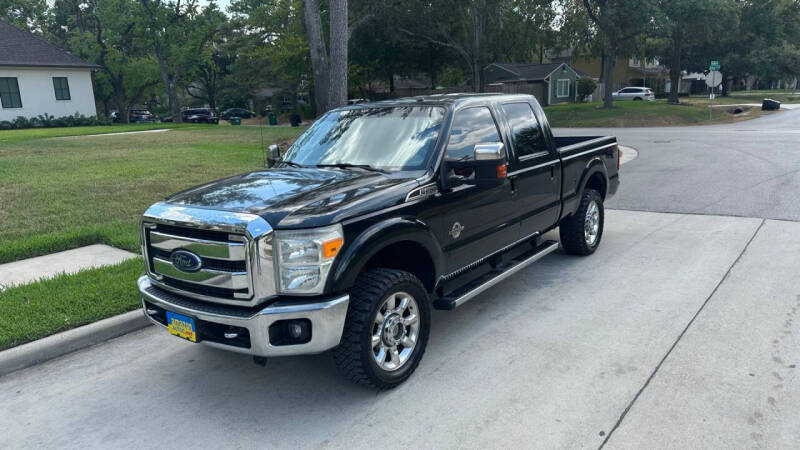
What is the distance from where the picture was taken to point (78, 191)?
10523 millimetres

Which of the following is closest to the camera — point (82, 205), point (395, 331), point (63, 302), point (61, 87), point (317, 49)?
point (395, 331)

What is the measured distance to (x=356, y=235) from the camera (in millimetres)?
3656

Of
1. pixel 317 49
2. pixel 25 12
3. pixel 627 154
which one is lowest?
pixel 627 154

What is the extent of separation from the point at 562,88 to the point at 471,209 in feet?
172

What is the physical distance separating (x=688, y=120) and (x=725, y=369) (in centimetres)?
3154

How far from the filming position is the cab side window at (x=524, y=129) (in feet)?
18.0

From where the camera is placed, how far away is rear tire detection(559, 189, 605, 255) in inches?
261

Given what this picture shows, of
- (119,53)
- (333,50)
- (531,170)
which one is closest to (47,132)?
(333,50)

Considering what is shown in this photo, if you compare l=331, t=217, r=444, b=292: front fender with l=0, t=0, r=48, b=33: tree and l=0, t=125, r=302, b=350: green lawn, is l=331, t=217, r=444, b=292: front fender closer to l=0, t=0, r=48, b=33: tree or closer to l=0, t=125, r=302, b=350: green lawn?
l=0, t=125, r=302, b=350: green lawn

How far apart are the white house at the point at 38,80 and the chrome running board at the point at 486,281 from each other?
37.2 metres

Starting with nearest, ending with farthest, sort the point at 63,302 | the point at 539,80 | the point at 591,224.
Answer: the point at 63,302 < the point at 591,224 < the point at 539,80

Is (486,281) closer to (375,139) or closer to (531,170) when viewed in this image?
(531,170)

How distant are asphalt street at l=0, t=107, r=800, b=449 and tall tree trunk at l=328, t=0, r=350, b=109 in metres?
8.47

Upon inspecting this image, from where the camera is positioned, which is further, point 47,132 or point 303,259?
point 47,132
